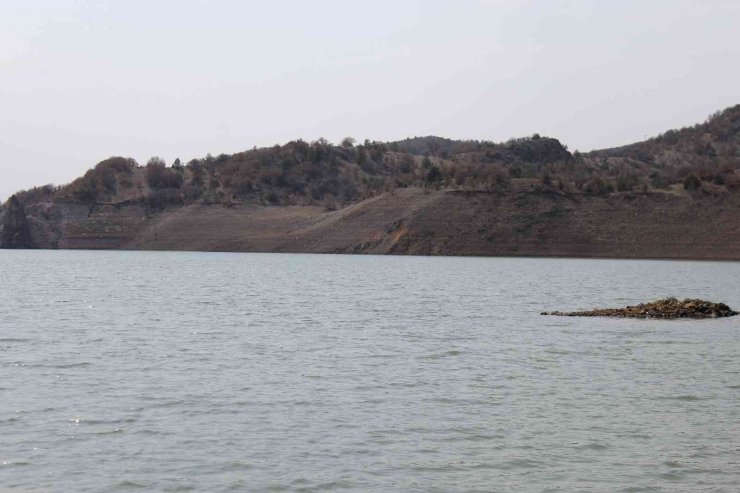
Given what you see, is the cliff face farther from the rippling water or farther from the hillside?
the rippling water

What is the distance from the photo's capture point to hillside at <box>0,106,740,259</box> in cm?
11181

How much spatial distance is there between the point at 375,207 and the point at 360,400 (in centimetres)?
10204

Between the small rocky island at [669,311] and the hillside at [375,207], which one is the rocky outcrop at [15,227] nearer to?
the hillside at [375,207]

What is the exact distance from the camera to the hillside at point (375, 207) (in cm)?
11181

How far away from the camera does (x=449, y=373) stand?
2388 centimetres

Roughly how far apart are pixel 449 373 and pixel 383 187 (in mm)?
113117

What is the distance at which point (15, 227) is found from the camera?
5659 inches

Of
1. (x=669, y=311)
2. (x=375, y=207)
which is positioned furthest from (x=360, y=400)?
(x=375, y=207)

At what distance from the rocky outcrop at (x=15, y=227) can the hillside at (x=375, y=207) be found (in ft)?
0.64

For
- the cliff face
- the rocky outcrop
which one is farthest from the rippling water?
the rocky outcrop

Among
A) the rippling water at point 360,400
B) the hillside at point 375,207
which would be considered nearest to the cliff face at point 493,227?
the hillside at point 375,207

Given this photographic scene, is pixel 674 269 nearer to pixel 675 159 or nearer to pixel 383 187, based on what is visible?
pixel 383 187

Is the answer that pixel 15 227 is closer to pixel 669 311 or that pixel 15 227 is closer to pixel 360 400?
pixel 669 311

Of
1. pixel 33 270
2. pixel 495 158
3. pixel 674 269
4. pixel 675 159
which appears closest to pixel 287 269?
pixel 33 270
